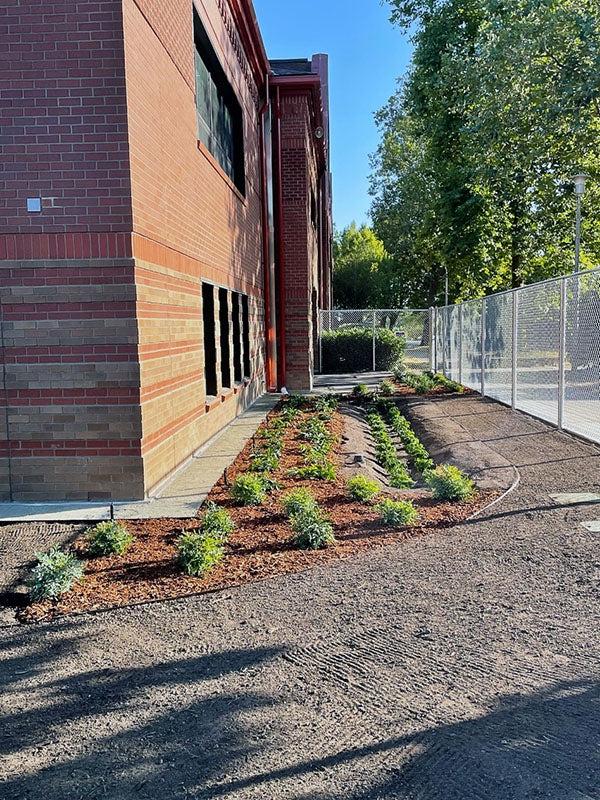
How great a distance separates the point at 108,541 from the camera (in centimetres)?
502

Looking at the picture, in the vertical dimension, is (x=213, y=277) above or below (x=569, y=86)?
below

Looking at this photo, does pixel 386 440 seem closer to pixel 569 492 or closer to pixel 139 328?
pixel 569 492

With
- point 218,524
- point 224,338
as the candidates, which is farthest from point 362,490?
point 224,338

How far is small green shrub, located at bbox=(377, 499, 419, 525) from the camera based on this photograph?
561 centimetres

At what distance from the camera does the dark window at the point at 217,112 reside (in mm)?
10188

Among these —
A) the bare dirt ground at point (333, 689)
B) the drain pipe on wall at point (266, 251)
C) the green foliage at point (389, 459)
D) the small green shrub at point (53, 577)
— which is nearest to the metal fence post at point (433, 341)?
the drain pipe on wall at point (266, 251)

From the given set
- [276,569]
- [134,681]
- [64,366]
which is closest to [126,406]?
[64,366]

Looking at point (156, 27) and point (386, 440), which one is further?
point (386, 440)

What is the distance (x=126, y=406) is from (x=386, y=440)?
210 inches

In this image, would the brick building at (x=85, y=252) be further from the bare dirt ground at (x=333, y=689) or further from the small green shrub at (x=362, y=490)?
the bare dirt ground at (x=333, y=689)

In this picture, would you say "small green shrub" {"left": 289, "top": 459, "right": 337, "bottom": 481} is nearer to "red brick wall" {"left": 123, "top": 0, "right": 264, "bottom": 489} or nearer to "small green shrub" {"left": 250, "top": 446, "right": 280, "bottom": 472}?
"small green shrub" {"left": 250, "top": 446, "right": 280, "bottom": 472}

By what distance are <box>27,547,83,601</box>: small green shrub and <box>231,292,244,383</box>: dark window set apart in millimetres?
8134

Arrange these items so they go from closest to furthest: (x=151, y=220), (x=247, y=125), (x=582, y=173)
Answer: (x=151, y=220) < (x=247, y=125) < (x=582, y=173)

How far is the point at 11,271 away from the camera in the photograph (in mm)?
6199
